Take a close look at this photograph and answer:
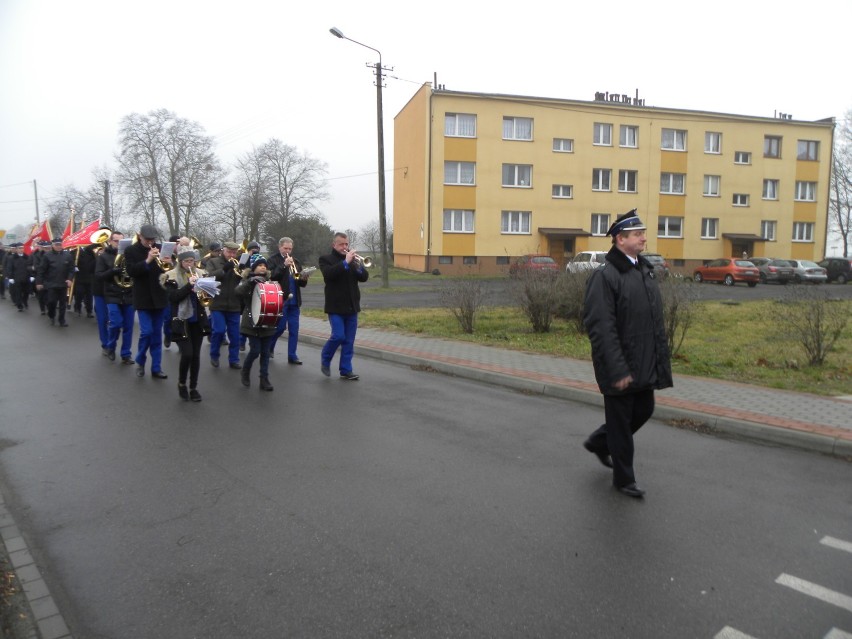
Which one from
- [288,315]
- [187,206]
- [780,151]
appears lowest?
[288,315]

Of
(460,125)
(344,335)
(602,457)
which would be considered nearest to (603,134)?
(460,125)

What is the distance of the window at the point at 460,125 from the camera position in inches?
1660

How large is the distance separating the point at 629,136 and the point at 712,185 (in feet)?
24.3

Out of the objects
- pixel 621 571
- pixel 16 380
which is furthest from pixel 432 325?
pixel 621 571

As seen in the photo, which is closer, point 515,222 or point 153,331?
point 153,331

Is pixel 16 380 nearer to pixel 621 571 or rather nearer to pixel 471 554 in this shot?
pixel 471 554

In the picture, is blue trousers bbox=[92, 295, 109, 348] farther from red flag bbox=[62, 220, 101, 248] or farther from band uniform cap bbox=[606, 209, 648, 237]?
band uniform cap bbox=[606, 209, 648, 237]

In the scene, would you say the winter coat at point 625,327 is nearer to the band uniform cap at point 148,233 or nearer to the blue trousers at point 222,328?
the band uniform cap at point 148,233

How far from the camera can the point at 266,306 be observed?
8492 millimetres

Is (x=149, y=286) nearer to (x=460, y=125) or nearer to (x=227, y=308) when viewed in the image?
(x=227, y=308)

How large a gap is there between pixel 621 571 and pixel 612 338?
1640mm

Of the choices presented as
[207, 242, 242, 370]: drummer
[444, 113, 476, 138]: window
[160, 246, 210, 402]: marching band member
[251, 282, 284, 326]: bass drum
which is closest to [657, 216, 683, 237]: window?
[444, 113, 476, 138]: window

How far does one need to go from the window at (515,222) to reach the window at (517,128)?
484 centimetres

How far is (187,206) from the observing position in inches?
2082
